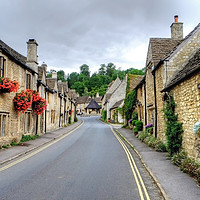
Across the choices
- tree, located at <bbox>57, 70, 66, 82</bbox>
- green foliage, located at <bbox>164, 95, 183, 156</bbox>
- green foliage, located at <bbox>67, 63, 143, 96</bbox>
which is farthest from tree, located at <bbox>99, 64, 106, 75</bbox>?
green foliage, located at <bbox>164, 95, 183, 156</bbox>

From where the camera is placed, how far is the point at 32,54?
68.8 ft

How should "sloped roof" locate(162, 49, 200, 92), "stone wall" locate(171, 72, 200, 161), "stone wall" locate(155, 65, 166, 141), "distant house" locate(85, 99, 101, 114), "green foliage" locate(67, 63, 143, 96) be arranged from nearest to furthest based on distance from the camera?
"stone wall" locate(171, 72, 200, 161), "sloped roof" locate(162, 49, 200, 92), "stone wall" locate(155, 65, 166, 141), "distant house" locate(85, 99, 101, 114), "green foliage" locate(67, 63, 143, 96)

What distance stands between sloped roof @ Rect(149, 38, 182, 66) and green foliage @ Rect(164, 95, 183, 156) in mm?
4773

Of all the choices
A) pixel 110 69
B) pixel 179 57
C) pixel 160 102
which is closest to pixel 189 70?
pixel 179 57

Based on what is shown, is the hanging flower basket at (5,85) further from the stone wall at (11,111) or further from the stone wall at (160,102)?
the stone wall at (160,102)

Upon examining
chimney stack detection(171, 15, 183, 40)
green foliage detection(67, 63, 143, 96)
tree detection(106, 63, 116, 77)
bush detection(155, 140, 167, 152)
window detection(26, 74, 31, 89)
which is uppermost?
tree detection(106, 63, 116, 77)

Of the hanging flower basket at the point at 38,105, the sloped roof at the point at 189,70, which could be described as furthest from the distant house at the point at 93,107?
the sloped roof at the point at 189,70

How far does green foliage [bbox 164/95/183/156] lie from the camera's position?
10944mm

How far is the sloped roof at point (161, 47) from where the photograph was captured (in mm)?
16141

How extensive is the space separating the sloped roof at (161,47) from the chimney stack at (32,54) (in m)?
11.1

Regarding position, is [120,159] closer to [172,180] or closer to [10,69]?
[172,180]

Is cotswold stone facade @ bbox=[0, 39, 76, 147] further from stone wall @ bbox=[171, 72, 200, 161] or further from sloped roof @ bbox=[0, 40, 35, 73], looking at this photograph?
stone wall @ bbox=[171, 72, 200, 161]

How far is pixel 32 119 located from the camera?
20.6m

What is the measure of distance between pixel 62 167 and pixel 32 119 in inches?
487
